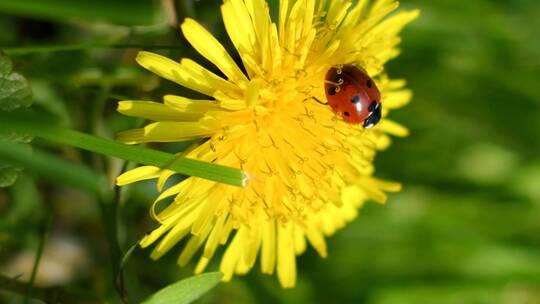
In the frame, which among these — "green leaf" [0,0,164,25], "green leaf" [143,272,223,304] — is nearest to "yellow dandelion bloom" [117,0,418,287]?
"green leaf" [143,272,223,304]

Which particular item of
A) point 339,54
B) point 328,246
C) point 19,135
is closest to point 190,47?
point 339,54

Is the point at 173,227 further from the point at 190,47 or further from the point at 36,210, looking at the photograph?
the point at 36,210

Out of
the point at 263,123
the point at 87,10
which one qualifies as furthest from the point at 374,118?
the point at 87,10

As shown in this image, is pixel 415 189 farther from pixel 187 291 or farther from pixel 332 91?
pixel 187 291

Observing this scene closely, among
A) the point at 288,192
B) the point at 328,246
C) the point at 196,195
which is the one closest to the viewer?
the point at 196,195

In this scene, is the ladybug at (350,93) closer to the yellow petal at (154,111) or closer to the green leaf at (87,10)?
the yellow petal at (154,111)

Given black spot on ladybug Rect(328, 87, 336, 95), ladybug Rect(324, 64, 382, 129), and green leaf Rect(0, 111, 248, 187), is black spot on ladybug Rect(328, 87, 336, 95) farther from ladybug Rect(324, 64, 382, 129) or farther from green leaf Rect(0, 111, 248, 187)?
green leaf Rect(0, 111, 248, 187)
